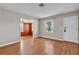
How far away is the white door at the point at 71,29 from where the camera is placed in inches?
220

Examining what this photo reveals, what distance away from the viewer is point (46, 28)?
8.32m

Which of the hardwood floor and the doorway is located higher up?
the doorway

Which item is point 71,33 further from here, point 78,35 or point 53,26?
point 53,26

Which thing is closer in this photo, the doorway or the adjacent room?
the adjacent room

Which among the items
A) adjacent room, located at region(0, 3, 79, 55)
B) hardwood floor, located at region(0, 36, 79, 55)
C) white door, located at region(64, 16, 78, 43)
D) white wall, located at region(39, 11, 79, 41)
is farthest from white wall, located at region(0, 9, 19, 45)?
white door, located at region(64, 16, 78, 43)

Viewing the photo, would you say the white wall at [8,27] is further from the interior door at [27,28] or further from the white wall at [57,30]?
the interior door at [27,28]

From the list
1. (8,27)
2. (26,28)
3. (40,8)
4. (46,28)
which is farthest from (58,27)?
(26,28)

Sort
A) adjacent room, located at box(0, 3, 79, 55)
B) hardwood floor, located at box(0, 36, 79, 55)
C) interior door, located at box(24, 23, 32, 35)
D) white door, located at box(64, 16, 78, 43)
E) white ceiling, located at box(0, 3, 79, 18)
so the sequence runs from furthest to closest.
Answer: interior door, located at box(24, 23, 32, 35) → white door, located at box(64, 16, 78, 43) → adjacent room, located at box(0, 3, 79, 55) → white ceiling, located at box(0, 3, 79, 18) → hardwood floor, located at box(0, 36, 79, 55)

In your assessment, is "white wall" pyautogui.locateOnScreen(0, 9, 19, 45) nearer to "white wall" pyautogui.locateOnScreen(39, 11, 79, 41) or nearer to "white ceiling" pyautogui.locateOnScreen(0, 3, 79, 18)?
"white ceiling" pyautogui.locateOnScreen(0, 3, 79, 18)

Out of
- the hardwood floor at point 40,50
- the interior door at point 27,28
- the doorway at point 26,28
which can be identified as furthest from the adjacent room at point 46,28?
the interior door at point 27,28

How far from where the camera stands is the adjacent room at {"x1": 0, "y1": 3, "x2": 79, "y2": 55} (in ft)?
13.5

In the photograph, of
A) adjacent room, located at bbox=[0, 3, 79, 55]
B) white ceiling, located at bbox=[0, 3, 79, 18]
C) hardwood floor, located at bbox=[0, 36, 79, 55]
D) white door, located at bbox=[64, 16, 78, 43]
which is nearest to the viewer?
hardwood floor, located at bbox=[0, 36, 79, 55]

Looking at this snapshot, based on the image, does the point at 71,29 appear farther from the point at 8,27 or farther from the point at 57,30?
the point at 8,27
